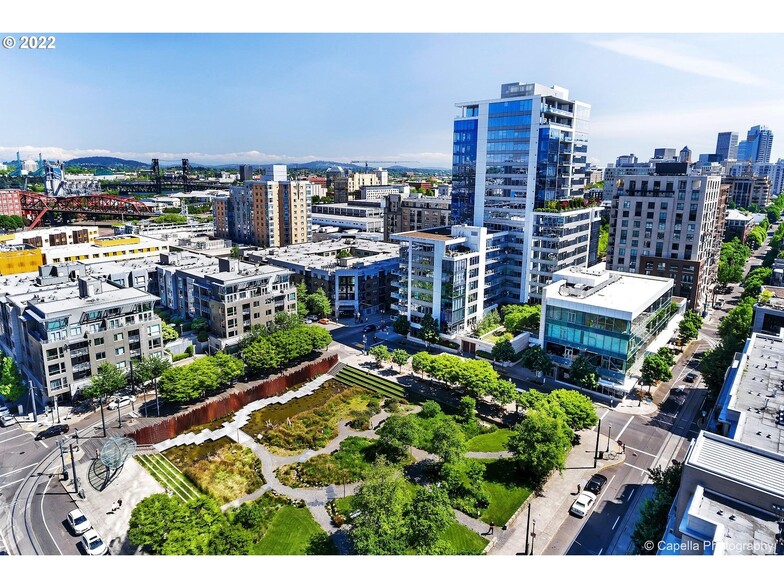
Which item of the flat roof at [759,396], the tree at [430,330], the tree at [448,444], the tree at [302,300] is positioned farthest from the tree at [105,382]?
the flat roof at [759,396]

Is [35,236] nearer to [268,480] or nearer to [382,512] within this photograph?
[268,480]

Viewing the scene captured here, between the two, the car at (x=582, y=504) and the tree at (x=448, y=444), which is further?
the tree at (x=448, y=444)

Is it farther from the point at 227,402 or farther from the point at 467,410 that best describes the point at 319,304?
the point at 467,410

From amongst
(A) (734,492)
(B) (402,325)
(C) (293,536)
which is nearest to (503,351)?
(B) (402,325)

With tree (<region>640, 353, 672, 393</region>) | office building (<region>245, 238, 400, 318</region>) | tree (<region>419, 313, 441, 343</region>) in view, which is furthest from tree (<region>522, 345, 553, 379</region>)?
office building (<region>245, 238, 400, 318</region>)

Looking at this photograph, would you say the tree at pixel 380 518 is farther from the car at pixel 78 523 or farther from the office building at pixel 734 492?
the car at pixel 78 523
